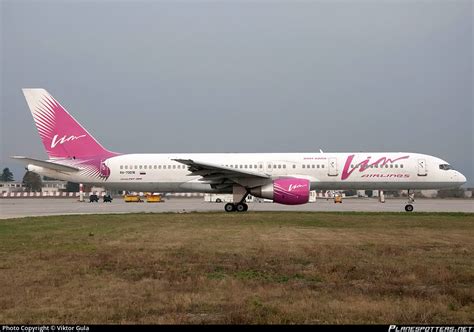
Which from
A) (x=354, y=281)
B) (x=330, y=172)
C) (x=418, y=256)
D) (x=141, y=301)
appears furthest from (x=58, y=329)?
(x=330, y=172)

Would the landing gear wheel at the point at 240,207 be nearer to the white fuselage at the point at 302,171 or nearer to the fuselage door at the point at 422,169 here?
the white fuselage at the point at 302,171

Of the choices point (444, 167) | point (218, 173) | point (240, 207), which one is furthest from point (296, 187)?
point (444, 167)

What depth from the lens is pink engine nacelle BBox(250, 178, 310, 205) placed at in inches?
944

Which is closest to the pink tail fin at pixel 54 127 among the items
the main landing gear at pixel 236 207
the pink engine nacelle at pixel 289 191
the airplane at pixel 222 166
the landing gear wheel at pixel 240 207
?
the airplane at pixel 222 166

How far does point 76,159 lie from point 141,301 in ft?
75.8

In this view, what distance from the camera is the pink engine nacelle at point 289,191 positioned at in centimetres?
2398

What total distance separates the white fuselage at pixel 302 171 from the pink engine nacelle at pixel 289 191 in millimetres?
1220

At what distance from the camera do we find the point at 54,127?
2791 centimetres

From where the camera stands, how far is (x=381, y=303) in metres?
6.02

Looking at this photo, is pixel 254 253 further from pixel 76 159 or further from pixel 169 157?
pixel 76 159

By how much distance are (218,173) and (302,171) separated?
15.3ft

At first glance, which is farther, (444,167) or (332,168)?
(444,167)

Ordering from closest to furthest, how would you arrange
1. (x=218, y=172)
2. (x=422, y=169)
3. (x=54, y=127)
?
(x=218, y=172) → (x=422, y=169) → (x=54, y=127)

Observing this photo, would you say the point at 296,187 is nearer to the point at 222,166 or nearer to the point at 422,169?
the point at 222,166
